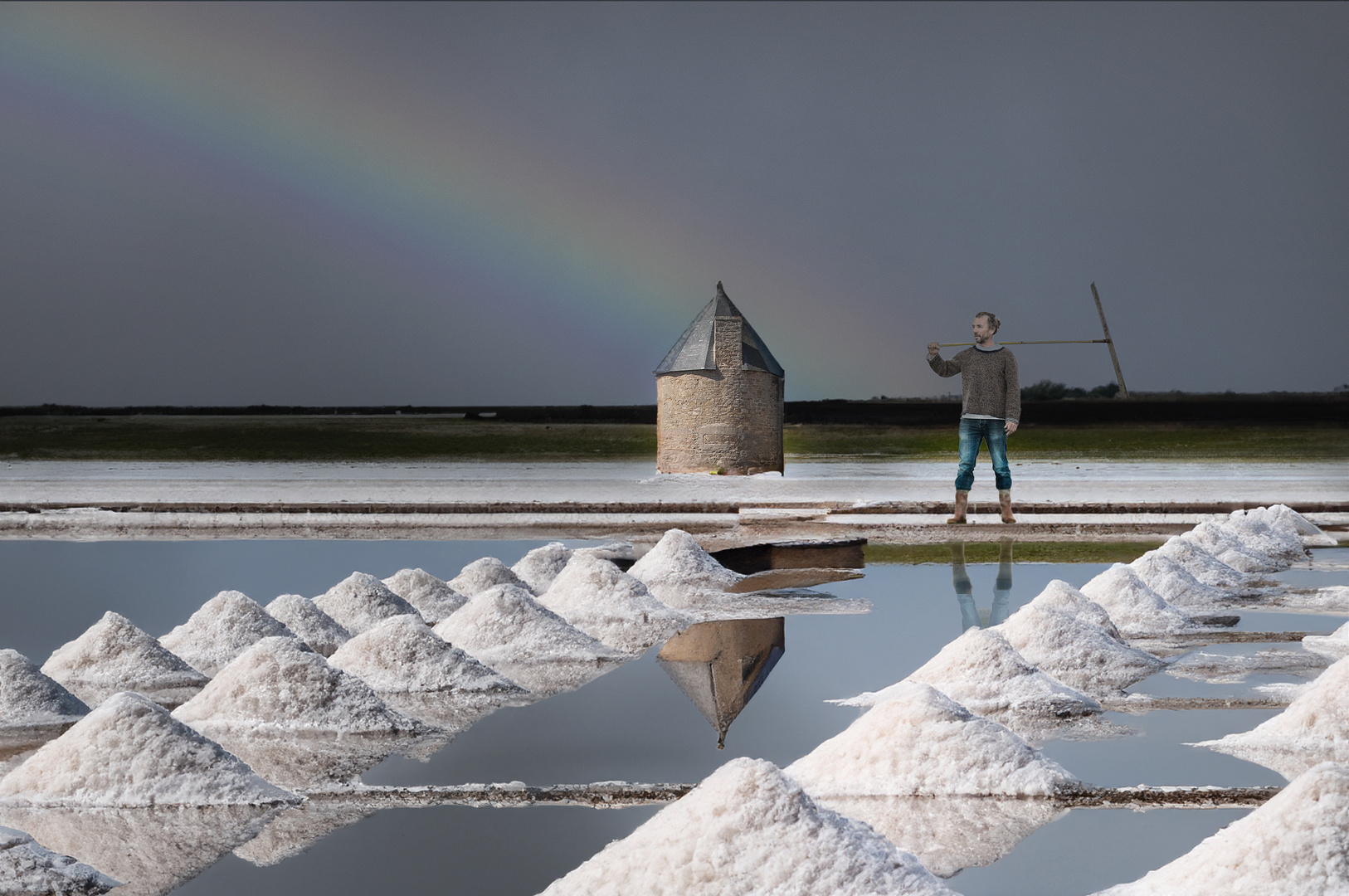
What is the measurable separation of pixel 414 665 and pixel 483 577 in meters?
2.17

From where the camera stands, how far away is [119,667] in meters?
4.45

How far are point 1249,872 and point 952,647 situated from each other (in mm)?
1966

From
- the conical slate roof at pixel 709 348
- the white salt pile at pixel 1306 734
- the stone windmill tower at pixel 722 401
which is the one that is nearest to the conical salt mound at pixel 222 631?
the white salt pile at pixel 1306 734

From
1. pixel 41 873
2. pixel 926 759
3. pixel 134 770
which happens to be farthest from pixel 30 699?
pixel 926 759

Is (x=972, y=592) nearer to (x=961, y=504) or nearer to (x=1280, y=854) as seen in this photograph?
A: (x=961, y=504)

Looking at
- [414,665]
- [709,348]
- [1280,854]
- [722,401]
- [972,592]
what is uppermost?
[709,348]

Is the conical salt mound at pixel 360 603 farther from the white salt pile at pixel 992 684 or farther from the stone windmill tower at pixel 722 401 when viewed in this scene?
the stone windmill tower at pixel 722 401

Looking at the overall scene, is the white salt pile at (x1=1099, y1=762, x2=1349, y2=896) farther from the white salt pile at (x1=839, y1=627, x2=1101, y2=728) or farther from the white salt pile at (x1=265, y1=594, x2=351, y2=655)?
the white salt pile at (x1=265, y1=594, x2=351, y2=655)

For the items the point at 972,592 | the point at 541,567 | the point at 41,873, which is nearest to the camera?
the point at 41,873

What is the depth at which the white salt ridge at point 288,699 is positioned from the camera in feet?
11.5

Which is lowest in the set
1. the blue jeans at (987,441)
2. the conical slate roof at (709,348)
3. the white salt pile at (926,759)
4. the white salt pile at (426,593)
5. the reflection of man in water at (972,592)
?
the reflection of man in water at (972,592)

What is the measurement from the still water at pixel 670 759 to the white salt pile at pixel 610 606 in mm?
457

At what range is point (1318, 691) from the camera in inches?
137

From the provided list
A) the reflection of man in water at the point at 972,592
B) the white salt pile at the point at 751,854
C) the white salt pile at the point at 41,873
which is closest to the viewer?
the white salt pile at the point at 751,854
